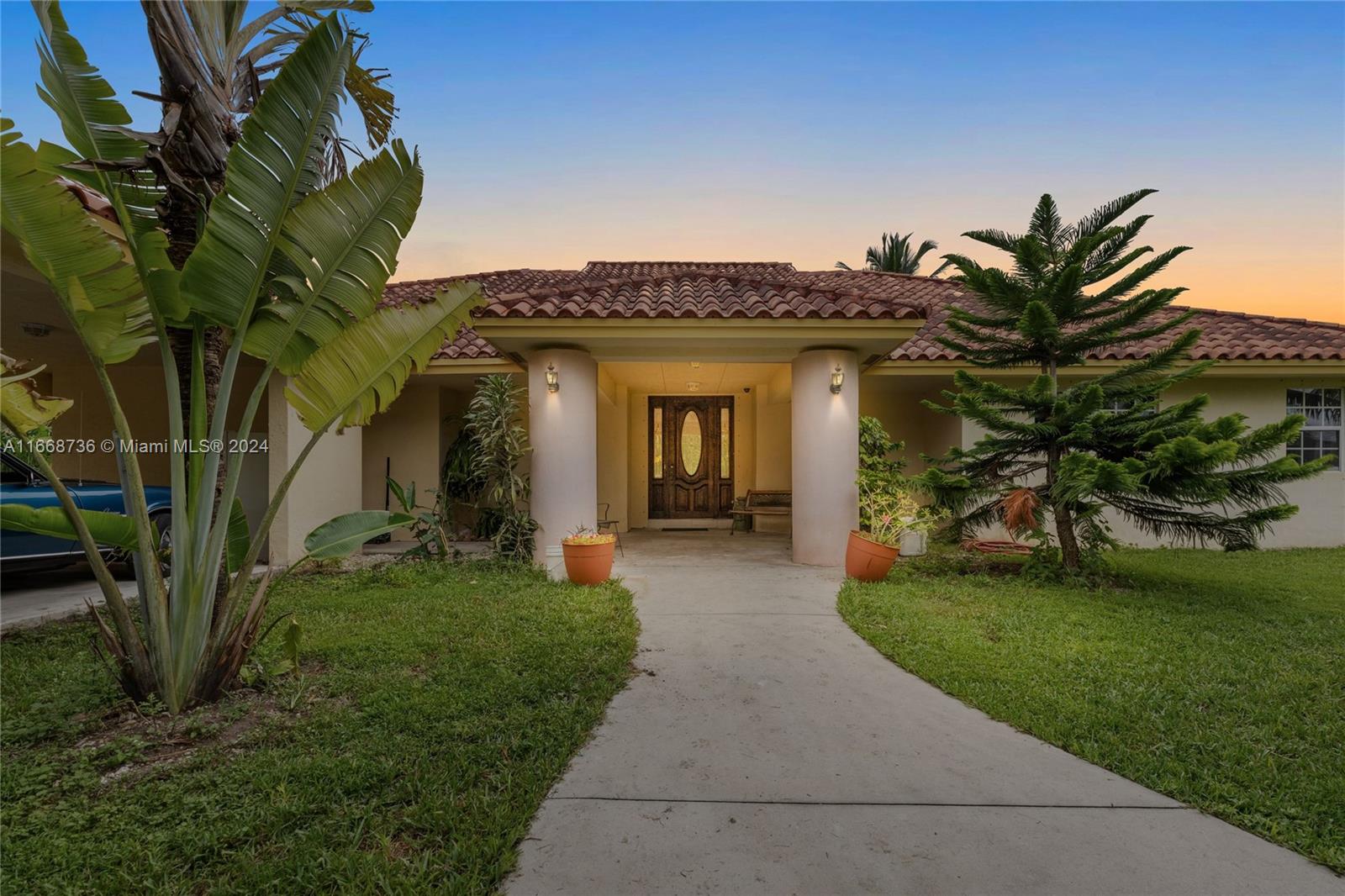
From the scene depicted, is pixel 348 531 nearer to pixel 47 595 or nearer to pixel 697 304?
pixel 697 304

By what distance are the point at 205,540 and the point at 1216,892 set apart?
16.3 ft

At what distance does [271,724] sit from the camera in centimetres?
328

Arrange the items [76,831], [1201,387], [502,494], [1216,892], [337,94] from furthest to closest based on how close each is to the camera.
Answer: [1201,387]
[502,494]
[337,94]
[76,831]
[1216,892]

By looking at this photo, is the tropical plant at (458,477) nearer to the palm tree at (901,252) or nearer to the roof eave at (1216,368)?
the roof eave at (1216,368)

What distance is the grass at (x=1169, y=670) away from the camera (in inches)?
107

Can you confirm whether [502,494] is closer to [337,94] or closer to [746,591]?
[746,591]

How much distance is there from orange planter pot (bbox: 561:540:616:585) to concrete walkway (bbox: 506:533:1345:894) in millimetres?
2723

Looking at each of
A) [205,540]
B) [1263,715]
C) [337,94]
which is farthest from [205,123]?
[1263,715]

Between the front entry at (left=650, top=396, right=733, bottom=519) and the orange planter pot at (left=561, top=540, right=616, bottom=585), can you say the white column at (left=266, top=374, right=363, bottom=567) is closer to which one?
the orange planter pot at (left=561, top=540, right=616, bottom=585)

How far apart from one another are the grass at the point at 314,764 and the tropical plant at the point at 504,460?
9.84ft

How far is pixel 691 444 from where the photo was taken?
43.2 feet

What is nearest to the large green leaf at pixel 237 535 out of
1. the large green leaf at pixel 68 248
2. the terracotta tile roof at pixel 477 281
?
the large green leaf at pixel 68 248

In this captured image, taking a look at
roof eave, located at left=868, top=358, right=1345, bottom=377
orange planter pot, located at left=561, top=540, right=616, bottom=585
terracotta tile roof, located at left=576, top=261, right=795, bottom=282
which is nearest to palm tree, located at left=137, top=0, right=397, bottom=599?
orange planter pot, located at left=561, top=540, right=616, bottom=585

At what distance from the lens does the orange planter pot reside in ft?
22.3
